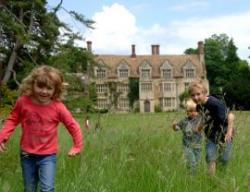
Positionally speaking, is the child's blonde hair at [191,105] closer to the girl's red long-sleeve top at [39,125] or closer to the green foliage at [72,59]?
the girl's red long-sleeve top at [39,125]

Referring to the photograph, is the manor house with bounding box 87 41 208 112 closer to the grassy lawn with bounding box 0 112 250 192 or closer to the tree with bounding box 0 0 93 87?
the tree with bounding box 0 0 93 87

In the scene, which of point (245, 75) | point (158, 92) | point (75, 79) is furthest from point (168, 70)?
point (75, 79)

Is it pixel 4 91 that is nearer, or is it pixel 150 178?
pixel 150 178

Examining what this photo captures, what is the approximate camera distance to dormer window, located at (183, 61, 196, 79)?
90562 mm

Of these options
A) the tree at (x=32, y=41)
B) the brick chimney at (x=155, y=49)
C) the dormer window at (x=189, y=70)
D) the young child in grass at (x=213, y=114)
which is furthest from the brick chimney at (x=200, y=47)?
the young child in grass at (x=213, y=114)

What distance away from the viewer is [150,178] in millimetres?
5273

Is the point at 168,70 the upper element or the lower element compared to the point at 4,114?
upper

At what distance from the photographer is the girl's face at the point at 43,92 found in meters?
4.54

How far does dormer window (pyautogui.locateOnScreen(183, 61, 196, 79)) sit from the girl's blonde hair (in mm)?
86597

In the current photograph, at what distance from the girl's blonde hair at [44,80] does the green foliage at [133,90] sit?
7962 cm

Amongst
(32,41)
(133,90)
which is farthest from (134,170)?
(133,90)

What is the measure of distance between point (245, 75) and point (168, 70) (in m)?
11.9

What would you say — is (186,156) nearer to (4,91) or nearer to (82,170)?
(82,170)

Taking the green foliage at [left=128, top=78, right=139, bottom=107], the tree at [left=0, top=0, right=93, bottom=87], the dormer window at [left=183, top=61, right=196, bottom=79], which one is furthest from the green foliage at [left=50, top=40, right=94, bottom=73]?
the dormer window at [left=183, top=61, right=196, bottom=79]
